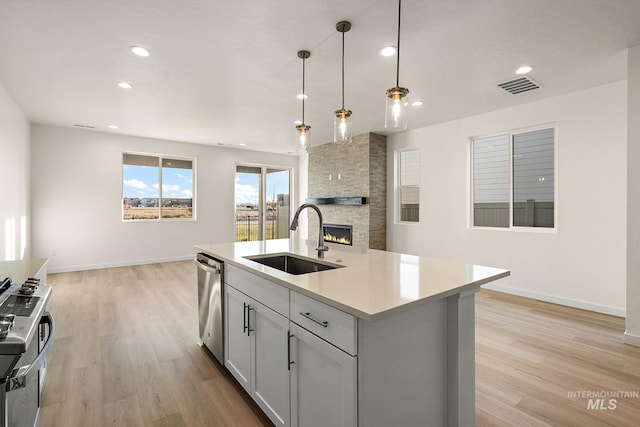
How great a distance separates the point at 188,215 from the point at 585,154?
7033mm

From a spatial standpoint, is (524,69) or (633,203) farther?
(524,69)

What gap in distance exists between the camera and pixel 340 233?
6586 millimetres

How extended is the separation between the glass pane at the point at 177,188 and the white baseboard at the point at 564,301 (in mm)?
6211

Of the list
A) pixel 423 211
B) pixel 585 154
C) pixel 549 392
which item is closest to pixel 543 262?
pixel 585 154

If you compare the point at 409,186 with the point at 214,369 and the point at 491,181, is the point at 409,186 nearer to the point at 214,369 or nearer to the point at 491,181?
the point at 491,181

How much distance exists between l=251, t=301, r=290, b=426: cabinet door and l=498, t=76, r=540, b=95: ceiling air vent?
3623mm

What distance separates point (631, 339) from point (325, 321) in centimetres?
322

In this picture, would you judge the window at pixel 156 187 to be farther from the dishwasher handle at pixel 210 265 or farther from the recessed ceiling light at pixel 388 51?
the recessed ceiling light at pixel 388 51

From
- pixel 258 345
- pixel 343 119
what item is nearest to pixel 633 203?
pixel 343 119

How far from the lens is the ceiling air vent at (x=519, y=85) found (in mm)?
3439

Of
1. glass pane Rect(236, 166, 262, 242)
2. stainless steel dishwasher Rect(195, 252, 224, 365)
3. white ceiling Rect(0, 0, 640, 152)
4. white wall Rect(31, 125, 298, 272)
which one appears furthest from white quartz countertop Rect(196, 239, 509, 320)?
glass pane Rect(236, 166, 262, 242)

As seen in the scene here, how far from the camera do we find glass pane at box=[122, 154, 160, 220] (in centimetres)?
630

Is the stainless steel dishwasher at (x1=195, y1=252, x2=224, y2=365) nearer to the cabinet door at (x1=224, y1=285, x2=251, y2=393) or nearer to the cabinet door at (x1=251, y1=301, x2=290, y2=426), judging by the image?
the cabinet door at (x1=224, y1=285, x2=251, y2=393)

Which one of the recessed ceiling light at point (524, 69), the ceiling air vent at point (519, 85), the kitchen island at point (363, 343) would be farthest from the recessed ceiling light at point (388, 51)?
the kitchen island at point (363, 343)
